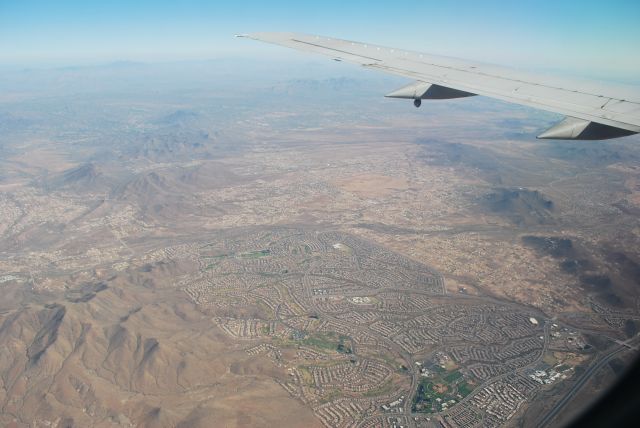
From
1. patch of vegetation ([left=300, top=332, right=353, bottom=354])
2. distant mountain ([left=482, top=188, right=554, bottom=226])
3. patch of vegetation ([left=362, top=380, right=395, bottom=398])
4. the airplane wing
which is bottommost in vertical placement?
patch of vegetation ([left=300, top=332, right=353, bottom=354])

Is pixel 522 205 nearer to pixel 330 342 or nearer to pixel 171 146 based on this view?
pixel 330 342

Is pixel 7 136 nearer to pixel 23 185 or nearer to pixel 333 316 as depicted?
pixel 23 185

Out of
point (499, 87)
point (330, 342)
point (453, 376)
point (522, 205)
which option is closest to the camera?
point (499, 87)

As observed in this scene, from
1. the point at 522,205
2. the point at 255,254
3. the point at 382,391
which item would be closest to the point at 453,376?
the point at 382,391

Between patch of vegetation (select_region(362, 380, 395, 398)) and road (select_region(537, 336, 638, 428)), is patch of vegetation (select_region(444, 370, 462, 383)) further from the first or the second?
road (select_region(537, 336, 638, 428))

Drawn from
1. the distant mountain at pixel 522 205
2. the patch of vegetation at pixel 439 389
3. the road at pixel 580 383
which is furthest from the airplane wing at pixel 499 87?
the distant mountain at pixel 522 205

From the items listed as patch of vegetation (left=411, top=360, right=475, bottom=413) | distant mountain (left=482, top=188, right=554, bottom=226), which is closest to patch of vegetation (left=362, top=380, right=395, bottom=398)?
patch of vegetation (left=411, top=360, right=475, bottom=413)

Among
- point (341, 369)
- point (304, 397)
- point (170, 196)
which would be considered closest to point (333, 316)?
point (341, 369)

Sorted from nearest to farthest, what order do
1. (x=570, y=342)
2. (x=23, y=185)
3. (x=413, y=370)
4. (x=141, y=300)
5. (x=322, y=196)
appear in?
(x=413, y=370)
(x=570, y=342)
(x=141, y=300)
(x=322, y=196)
(x=23, y=185)
